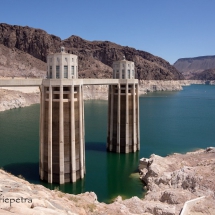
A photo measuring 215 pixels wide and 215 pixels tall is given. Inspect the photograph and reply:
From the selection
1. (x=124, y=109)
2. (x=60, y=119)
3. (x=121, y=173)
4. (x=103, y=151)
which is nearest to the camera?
(x=60, y=119)

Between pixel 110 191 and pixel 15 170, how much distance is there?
947cm

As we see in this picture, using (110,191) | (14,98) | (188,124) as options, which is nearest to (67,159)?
(110,191)

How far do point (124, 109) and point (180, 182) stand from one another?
13.3 m

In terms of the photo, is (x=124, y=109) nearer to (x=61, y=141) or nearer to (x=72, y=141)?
(x=72, y=141)

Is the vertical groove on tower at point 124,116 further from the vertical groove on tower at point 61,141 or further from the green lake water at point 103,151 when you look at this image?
the vertical groove on tower at point 61,141

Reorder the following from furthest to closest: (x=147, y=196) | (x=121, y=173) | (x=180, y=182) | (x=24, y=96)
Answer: (x=24, y=96), (x=121, y=173), (x=180, y=182), (x=147, y=196)

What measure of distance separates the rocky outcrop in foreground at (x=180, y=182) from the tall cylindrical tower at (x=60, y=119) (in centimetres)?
680

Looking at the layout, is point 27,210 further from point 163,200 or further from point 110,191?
point 110,191

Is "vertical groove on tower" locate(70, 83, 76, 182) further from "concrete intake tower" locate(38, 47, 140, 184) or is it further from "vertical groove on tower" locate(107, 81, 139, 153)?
"vertical groove on tower" locate(107, 81, 139, 153)

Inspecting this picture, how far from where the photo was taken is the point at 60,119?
22.2 metres

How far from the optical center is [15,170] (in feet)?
85.3

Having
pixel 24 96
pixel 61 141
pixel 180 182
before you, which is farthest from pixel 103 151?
pixel 24 96

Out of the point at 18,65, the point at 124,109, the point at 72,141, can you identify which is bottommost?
the point at 72,141

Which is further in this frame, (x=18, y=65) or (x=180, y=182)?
(x=18, y=65)
